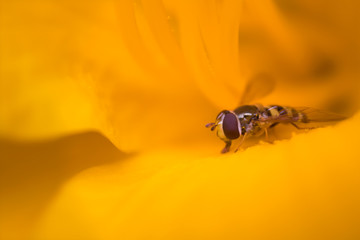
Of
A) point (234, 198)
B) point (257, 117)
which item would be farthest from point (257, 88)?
point (234, 198)

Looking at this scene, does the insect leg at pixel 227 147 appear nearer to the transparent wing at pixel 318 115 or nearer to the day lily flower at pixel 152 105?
the day lily flower at pixel 152 105

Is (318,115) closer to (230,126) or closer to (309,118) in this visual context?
(309,118)

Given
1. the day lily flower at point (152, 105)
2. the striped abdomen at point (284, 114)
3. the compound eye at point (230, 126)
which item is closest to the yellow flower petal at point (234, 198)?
the day lily flower at point (152, 105)

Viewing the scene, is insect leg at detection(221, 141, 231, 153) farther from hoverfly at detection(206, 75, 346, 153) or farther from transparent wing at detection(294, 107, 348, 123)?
transparent wing at detection(294, 107, 348, 123)

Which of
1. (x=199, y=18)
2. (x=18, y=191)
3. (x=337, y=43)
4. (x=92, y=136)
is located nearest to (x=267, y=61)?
(x=337, y=43)

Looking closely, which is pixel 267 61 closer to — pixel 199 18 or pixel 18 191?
pixel 199 18

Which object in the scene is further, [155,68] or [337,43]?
[337,43]

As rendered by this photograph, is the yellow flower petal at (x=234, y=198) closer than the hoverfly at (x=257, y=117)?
Yes
